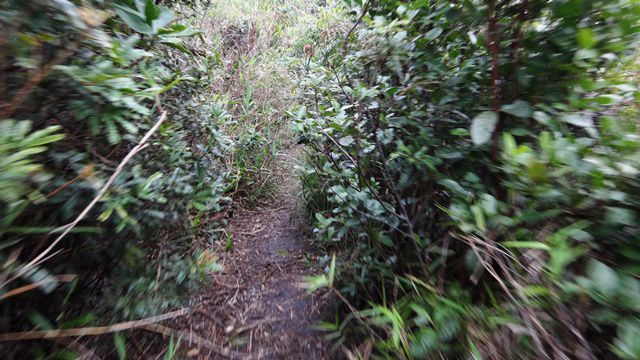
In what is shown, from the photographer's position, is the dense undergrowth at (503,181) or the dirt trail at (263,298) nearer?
the dense undergrowth at (503,181)

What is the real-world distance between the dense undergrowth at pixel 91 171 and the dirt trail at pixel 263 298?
1.08 ft

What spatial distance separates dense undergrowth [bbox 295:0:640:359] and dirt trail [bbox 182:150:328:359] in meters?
0.30

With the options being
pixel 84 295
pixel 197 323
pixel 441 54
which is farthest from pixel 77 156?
pixel 441 54

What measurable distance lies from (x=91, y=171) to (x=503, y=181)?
121 cm

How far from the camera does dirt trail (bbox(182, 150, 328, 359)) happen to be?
5.29ft

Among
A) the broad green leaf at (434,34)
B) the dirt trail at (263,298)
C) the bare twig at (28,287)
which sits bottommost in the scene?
the dirt trail at (263,298)

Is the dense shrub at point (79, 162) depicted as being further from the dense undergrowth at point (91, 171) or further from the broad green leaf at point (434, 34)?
the broad green leaf at point (434, 34)

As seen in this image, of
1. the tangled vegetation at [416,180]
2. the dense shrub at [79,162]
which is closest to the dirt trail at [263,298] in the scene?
the tangled vegetation at [416,180]

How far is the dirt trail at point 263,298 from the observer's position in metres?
1.61

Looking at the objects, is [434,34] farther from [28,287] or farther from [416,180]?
[28,287]

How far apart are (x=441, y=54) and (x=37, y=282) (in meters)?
1.46

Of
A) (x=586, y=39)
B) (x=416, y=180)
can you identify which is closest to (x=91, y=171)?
(x=416, y=180)

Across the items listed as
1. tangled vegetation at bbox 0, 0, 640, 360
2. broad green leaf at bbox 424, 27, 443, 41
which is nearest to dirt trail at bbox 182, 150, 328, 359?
tangled vegetation at bbox 0, 0, 640, 360

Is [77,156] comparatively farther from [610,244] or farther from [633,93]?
[633,93]
